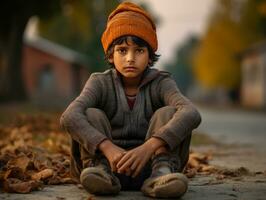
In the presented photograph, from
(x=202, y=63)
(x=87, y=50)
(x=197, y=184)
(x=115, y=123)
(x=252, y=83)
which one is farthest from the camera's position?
(x=87, y=50)

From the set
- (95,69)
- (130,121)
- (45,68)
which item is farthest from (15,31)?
(95,69)

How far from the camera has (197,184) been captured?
4391 mm

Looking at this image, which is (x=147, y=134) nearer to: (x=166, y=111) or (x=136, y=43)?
(x=166, y=111)

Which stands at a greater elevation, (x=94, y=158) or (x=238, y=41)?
(x=238, y=41)

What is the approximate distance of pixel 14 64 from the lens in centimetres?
2666

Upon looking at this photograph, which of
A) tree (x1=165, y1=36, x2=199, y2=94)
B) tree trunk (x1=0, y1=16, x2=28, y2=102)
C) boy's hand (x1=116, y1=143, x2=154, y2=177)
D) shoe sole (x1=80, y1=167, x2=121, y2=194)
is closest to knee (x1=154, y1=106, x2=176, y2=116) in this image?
boy's hand (x1=116, y1=143, x2=154, y2=177)

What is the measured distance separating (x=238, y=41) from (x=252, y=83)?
6102 mm

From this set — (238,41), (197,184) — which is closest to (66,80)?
(238,41)

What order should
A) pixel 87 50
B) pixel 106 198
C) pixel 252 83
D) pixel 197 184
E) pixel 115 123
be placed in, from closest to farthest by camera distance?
pixel 106 198, pixel 115 123, pixel 197 184, pixel 252 83, pixel 87 50

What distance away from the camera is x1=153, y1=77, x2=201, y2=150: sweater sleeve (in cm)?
367

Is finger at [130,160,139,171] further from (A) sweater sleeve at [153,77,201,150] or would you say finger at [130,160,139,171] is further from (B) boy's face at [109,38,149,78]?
(B) boy's face at [109,38,149,78]

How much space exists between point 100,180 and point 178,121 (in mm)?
635

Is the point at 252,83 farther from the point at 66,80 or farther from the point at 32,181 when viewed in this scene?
the point at 32,181

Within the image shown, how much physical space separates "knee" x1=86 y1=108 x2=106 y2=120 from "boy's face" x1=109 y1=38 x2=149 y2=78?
13.2 inches
